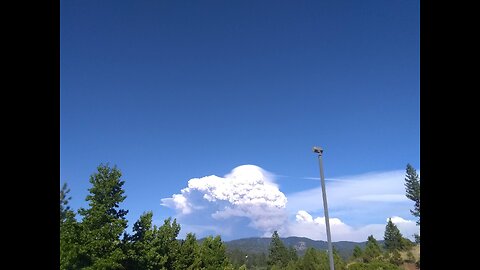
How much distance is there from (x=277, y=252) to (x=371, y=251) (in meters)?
17.3

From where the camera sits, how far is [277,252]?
46.4 m

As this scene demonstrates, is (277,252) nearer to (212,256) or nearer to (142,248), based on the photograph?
(212,256)

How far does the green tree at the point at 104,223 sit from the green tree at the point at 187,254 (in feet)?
17.0

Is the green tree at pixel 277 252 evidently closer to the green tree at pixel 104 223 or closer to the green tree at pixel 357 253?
the green tree at pixel 357 253

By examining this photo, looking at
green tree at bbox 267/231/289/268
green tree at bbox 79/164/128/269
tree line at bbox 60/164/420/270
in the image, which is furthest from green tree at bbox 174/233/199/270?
green tree at bbox 267/231/289/268

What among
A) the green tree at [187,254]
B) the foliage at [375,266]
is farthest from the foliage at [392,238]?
the green tree at [187,254]

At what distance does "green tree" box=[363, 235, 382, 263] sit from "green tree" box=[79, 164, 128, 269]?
59.8 ft

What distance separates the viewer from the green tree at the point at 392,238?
32906mm
